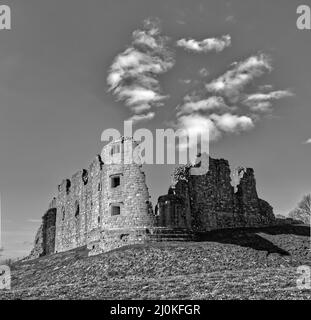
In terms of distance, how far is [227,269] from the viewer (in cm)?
2914

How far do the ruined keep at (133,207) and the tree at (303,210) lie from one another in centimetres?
2156

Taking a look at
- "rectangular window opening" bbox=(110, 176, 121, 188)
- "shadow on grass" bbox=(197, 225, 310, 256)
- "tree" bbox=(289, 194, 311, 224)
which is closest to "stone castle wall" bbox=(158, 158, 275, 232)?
"shadow on grass" bbox=(197, 225, 310, 256)

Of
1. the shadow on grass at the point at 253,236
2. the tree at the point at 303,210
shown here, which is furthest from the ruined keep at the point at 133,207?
the tree at the point at 303,210

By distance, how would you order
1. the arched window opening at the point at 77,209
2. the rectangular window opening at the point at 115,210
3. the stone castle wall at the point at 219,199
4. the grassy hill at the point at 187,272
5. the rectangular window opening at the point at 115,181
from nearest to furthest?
the grassy hill at the point at 187,272, the rectangular window opening at the point at 115,210, the rectangular window opening at the point at 115,181, the stone castle wall at the point at 219,199, the arched window opening at the point at 77,209

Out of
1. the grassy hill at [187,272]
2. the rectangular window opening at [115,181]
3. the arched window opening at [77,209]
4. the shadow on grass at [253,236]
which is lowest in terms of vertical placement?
the grassy hill at [187,272]

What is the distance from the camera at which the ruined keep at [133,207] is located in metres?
36.8

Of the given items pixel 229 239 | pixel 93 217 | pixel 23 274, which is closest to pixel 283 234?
pixel 229 239

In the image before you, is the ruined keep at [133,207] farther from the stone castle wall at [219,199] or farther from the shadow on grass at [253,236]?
the shadow on grass at [253,236]

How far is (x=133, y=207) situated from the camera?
122ft

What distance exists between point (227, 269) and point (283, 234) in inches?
586

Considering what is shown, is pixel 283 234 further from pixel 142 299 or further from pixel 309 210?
pixel 309 210

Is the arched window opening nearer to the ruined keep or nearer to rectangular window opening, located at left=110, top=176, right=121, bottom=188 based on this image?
the ruined keep

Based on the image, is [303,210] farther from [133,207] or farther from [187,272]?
[187,272]
